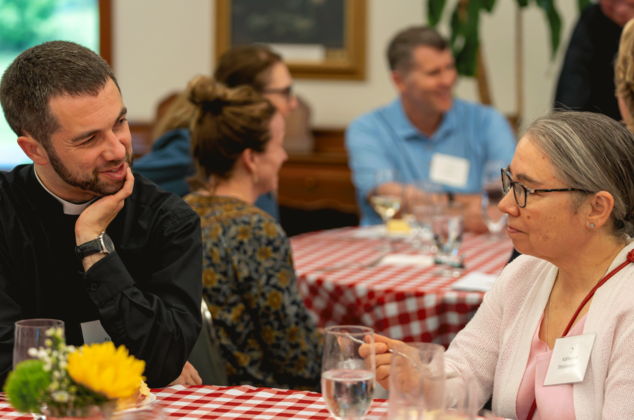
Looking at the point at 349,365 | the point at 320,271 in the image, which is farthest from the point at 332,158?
the point at 349,365

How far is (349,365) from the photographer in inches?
43.9

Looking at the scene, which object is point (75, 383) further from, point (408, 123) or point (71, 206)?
point (408, 123)

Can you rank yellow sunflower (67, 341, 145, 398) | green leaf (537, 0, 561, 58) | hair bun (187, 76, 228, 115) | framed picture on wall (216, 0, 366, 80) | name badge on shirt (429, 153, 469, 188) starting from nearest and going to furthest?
yellow sunflower (67, 341, 145, 398) → hair bun (187, 76, 228, 115) → name badge on shirt (429, 153, 469, 188) → green leaf (537, 0, 561, 58) → framed picture on wall (216, 0, 366, 80)

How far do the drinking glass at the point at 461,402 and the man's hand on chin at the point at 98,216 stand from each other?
2.63 ft

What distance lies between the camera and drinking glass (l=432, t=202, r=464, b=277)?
8.66 feet

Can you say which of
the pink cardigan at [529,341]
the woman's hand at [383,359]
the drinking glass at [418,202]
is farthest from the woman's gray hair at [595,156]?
the drinking glass at [418,202]

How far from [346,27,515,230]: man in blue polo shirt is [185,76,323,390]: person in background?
72.0 inches

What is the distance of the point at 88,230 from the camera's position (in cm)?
154

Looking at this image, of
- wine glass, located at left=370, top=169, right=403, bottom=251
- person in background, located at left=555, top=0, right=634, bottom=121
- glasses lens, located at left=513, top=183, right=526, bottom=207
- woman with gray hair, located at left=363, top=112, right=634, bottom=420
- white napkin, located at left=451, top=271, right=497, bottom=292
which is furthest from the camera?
person in background, located at left=555, top=0, right=634, bottom=121

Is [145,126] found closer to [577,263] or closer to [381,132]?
[381,132]

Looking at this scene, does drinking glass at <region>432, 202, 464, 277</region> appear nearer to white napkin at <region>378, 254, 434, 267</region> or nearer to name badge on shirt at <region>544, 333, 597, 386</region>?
white napkin at <region>378, 254, 434, 267</region>

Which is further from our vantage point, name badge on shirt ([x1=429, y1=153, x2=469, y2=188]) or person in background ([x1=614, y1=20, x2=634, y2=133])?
name badge on shirt ([x1=429, y1=153, x2=469, y2=188])

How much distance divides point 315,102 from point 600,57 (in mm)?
2517

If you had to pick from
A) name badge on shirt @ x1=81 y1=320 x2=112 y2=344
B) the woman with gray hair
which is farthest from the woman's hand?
name badge on shirt @ x1=81 y1=320 x2=112 y2=344
